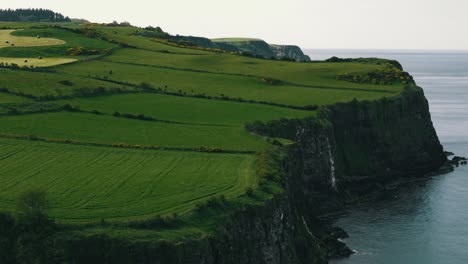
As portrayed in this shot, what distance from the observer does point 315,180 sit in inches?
3812

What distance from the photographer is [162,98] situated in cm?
10844

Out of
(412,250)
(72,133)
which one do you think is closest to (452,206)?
(412,250)

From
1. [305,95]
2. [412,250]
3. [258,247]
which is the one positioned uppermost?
[305,95]

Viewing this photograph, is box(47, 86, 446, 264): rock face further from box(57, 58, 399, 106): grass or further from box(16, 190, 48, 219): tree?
box(57, 58, 399, 106): grass

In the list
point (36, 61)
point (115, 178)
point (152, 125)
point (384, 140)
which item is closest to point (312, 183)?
point (152, 125)

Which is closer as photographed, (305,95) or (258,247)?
(258,247)

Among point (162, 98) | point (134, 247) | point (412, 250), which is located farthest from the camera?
point (162, 98)

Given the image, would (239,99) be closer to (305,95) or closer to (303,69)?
(305,95)

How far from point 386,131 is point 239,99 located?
27.9m

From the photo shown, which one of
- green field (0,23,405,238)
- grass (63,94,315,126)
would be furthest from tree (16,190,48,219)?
grass (63,94,315,126)

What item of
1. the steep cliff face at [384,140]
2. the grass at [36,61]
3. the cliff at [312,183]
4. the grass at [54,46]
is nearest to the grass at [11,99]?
the grass at [36,61]

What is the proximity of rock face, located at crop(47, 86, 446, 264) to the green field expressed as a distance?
6.63ft

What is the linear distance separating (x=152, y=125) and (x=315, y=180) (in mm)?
24948

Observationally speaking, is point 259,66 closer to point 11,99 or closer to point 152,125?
point 152,125
